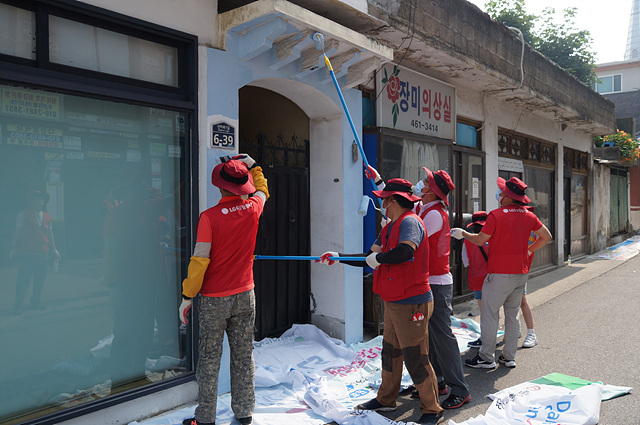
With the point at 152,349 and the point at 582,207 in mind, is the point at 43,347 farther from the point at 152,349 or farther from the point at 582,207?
the point at 582,207

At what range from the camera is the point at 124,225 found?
3.92m

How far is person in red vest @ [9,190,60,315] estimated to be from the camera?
131 inches

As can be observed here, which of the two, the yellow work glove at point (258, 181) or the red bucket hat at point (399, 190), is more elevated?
the yellow work glove at point (258, 181)

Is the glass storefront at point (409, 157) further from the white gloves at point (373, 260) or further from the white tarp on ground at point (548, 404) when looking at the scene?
the white tarp on ground at point (548, 404)

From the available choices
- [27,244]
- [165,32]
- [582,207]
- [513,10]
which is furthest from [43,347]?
[513,10]

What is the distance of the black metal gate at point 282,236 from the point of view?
5.77 metres

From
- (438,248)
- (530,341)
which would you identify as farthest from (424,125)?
(438,248)

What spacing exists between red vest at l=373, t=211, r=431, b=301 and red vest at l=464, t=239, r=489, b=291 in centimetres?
199

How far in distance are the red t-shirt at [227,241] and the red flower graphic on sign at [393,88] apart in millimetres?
3545

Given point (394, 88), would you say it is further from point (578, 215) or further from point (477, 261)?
point (578, 215)

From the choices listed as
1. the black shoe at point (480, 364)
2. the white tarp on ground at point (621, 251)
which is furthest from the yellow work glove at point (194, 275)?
the white tarp on ground at point (621, 251)

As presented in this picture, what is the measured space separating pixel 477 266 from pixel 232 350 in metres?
3.11

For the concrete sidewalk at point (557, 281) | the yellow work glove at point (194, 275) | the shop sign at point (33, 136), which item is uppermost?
the shop sign at point (33, 136)

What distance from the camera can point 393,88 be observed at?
6.66m
